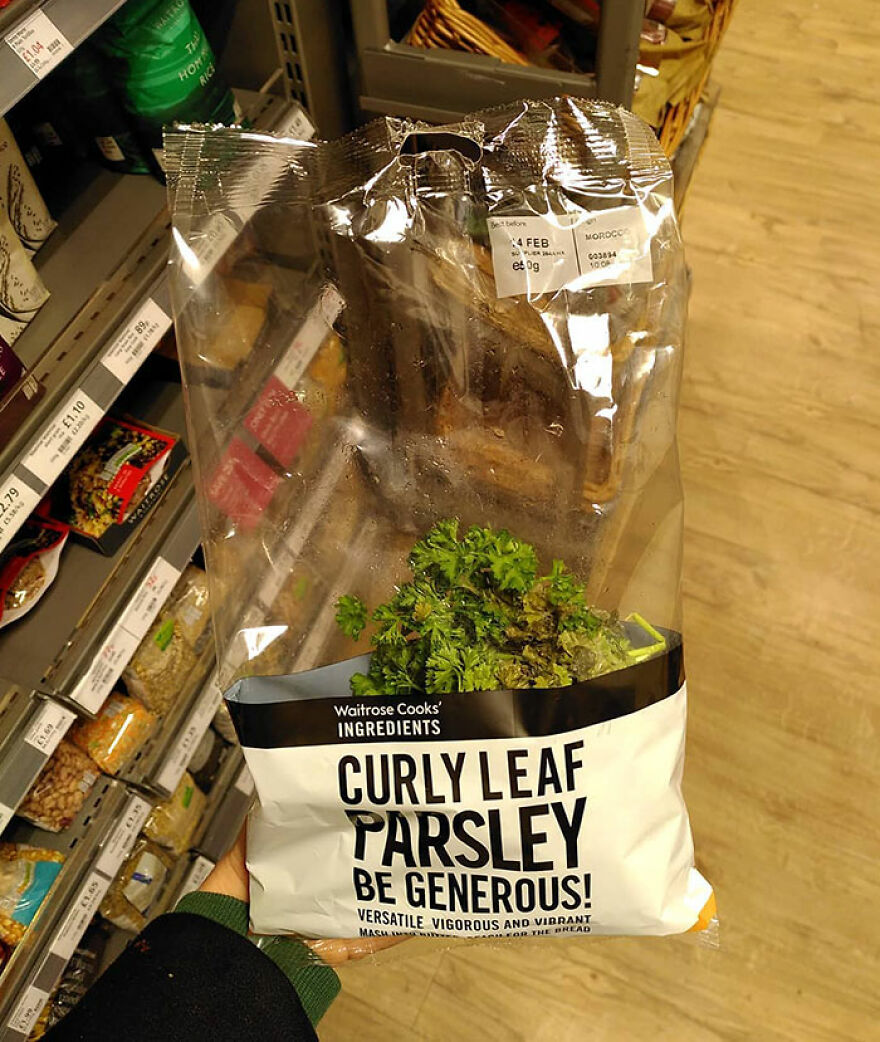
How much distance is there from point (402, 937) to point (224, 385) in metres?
0.59

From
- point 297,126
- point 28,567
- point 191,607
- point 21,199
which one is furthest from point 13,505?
point 297,126

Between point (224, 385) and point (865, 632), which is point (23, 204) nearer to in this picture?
point (224, 385)

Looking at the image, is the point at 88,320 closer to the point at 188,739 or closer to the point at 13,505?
the point at 13,505

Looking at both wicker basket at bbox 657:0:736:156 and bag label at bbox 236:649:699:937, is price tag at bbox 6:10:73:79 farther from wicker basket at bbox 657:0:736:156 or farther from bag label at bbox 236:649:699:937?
wicker basket at bbox 657:0:736:156

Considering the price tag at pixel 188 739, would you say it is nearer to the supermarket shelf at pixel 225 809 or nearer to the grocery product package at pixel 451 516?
the supermarket shelf at pixel 225 809

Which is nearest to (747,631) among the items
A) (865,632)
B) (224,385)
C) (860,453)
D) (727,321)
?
(865,632)

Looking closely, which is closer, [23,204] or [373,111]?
[23,204]

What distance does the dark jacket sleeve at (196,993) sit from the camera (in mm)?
822

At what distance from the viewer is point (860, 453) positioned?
198 centimetres

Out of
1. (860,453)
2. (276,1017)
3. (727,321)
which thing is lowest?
(860,453)

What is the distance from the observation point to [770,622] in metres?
1.80

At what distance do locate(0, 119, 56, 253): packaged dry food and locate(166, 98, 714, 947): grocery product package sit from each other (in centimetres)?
25

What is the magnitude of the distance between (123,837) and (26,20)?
1.09 meters

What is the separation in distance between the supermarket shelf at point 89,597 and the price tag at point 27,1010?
0.43 meters
